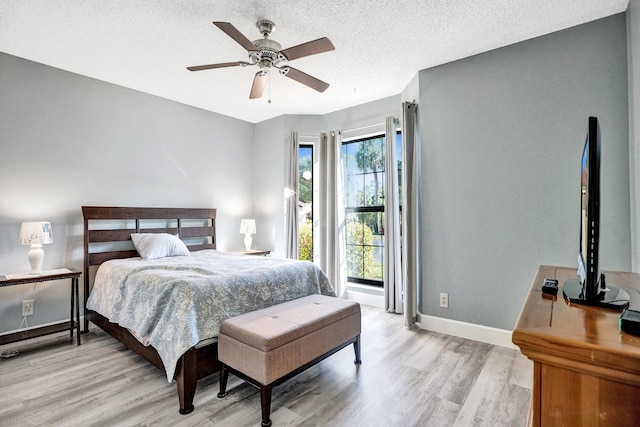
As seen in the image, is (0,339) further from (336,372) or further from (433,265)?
(433,265)

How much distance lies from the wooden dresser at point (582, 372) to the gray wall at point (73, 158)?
3978mm

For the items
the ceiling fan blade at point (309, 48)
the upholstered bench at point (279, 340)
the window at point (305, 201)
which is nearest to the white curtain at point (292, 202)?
the window at point (305, 201)

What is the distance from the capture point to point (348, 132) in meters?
4.36

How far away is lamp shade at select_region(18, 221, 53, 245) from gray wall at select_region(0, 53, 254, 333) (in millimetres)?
351

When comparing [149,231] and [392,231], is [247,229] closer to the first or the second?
[149,231]

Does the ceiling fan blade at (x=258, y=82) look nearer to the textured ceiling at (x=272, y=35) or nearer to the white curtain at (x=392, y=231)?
the textured ceiling at (x=272, y=35)

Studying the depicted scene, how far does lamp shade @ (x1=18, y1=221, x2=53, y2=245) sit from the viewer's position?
2699 millimetres

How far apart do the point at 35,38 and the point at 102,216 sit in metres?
1.68

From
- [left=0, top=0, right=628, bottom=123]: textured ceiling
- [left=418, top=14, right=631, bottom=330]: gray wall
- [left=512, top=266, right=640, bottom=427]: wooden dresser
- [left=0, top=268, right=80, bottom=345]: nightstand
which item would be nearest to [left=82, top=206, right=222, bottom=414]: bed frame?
[left=0, top=268, right=80, bottom=345]: nightstand

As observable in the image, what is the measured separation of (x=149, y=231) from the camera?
3777mm

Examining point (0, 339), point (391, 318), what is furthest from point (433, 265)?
point (0, 339)

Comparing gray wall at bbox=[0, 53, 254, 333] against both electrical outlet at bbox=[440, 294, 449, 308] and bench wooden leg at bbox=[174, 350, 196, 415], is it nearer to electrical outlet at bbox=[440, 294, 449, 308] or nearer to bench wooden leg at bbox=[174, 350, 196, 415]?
bench wooden leg at bbox=[174, 350, 196, 415]

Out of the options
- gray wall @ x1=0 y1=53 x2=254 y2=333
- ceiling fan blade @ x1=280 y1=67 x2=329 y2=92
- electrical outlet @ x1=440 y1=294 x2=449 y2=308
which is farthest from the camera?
electrical outlet @ x1=440 y1=294 x2=449 y2=308

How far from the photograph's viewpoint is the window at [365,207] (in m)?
4.16
